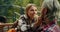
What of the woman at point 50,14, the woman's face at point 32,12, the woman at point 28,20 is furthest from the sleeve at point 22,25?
the woman at point 50,14

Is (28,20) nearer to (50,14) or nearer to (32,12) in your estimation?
(32,12)

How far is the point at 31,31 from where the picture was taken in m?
3.33

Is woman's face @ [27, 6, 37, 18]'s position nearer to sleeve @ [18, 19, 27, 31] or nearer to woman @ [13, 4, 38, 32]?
→ woman @ [13, 4, 38, 32]

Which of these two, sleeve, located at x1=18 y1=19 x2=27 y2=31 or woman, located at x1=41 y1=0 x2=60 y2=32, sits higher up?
woman, located at x1=41 y1=0 x2=60 y2=32

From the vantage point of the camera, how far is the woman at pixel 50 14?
9.11 feet

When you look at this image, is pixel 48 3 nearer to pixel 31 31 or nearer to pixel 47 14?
pixel 47 14

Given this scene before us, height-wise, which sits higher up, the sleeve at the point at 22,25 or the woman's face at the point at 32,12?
the woman's face at the point at 32,12

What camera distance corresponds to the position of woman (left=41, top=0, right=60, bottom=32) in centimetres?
278

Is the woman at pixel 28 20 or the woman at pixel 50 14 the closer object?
Answer: the woman at pixel 50 14

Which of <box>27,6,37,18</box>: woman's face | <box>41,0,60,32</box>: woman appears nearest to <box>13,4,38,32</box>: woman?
<box>27,6,37,18</box>: woman's face

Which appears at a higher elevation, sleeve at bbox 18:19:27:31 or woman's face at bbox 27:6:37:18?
woman's face at bbox 27:6:37:18

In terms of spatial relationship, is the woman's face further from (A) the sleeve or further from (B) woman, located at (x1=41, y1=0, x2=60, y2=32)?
(B) woman, located at (x1=41, y1=0, x2=60, y2=32)

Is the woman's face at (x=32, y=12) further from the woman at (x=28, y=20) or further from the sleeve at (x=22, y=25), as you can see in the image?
the sleeve at (x=22, y=25)

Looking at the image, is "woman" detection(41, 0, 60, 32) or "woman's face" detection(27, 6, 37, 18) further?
"woman's face" detection(27, 6, 37, 18)
